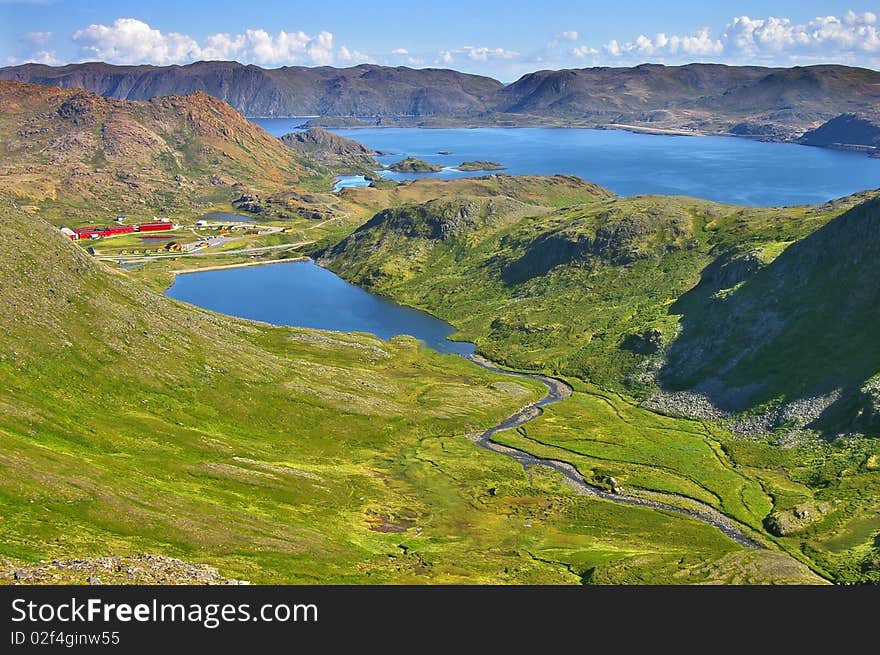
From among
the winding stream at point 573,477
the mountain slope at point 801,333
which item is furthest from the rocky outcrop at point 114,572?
the mountain slope at point 801,333

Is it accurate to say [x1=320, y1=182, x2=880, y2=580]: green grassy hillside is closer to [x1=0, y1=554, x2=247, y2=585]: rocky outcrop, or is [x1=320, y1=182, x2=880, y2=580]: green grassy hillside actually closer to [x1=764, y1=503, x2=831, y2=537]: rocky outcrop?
[x1=764, y1=503, x2=831, y2=537]: rocky outcrop

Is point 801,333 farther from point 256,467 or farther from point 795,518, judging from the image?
point 256,467

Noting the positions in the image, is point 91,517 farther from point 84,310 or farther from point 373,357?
point 373,357

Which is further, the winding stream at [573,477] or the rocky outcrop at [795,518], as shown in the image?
the winding stream at [573,477]

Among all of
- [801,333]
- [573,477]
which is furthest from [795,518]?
[801,333]

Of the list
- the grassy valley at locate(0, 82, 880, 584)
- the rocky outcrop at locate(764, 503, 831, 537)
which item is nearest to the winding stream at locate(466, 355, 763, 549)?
the grassy valley at locate(0, 82, 880, 584)

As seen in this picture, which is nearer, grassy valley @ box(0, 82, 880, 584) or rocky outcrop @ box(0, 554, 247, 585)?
rocky outcrop @ box(0, 554, 247, 585)

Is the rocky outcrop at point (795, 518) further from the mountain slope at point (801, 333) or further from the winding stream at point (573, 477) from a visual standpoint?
the mountain slope at point (801, 333)

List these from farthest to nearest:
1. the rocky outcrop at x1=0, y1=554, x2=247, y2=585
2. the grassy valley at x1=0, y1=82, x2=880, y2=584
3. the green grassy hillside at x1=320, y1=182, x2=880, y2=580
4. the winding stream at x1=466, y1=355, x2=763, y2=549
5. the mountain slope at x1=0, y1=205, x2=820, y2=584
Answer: the green grassy hillside at x1=320, y1=182, x2=880, y2=580, the winding stream at x1=466, y1=355, x2=763, y2=549, the grassy valley at x1=0, y1=82, x2=880, y2=584, the mountain slope at x1=0, y1=205, x2=820, y2=584, the rocky outcrop at x1=0, y1=554, x2=247, y2=585

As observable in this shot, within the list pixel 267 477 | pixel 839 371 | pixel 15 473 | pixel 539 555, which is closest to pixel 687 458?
pixel 839 371
